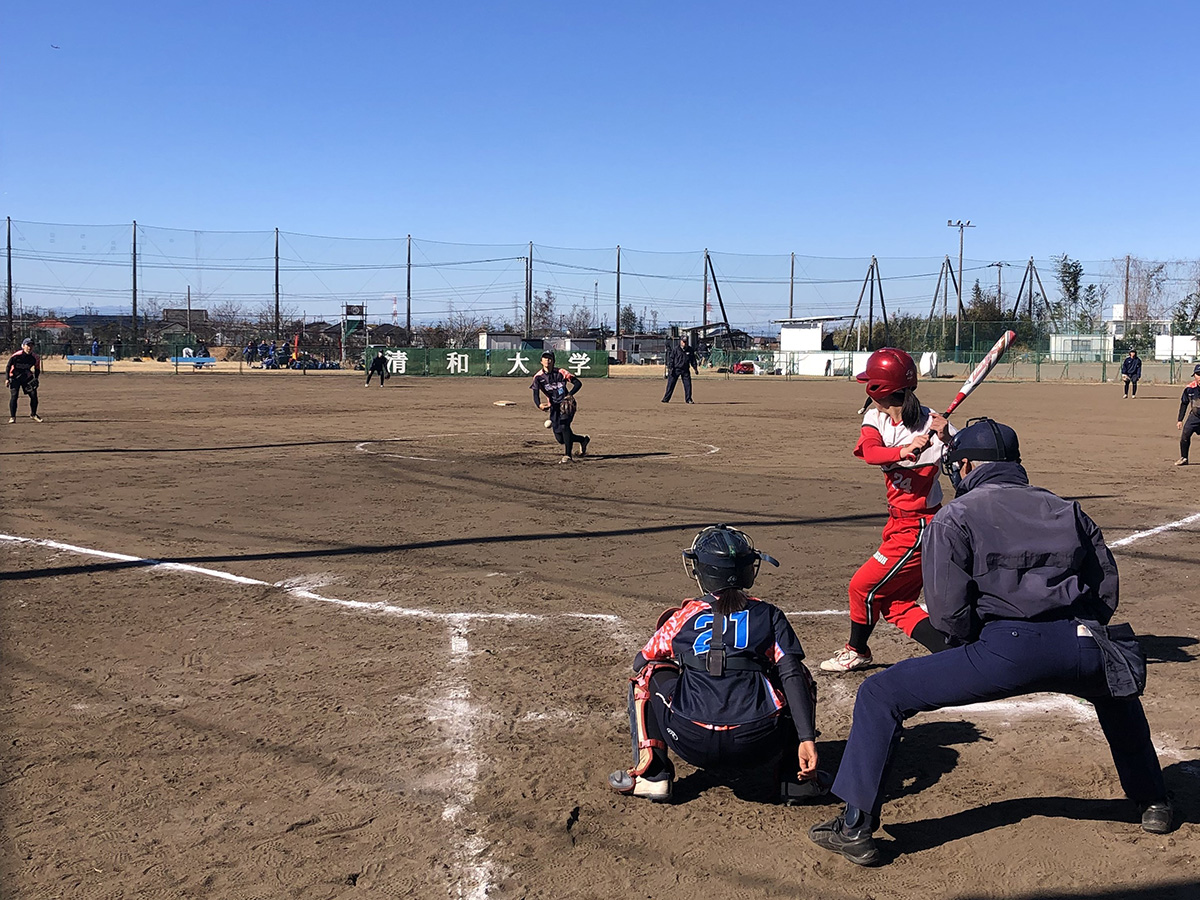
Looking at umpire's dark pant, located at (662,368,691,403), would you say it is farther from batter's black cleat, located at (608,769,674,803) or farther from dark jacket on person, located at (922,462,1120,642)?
dark jacket on person, located at (922,462,1120,642)

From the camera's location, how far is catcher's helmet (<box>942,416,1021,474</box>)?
3.78 meters

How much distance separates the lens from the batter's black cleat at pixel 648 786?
4184 mm

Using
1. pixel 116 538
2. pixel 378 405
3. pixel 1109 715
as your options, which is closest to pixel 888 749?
pixel 1109 715

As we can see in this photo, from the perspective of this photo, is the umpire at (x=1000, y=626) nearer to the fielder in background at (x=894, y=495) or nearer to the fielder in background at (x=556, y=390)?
the fielder in background at (x=894, y=495)

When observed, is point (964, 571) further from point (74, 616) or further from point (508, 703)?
point (74, 616)

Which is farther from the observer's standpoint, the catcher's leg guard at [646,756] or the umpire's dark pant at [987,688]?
the catcher's leg guard at [646,756]

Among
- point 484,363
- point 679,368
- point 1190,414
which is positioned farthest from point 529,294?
point 1190,414

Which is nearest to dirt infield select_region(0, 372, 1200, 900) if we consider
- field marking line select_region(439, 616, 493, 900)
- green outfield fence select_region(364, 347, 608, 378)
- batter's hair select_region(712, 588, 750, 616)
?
field marking line select_region(439, 616, 493, 900)

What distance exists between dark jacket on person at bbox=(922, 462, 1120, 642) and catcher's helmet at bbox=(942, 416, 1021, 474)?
234mm

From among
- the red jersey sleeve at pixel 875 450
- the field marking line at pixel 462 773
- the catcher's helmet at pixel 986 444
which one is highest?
the catcher's helmet at pixel 986 444

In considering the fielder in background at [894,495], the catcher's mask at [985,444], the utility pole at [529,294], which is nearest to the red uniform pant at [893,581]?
the fielder in background at [894,495]

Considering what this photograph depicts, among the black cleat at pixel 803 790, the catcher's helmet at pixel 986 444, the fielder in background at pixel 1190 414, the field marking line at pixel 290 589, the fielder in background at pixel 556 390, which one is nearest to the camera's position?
the catcher's helmet at pixel 986 444

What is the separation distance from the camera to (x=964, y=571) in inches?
137

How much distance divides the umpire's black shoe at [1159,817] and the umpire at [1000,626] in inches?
19.8
